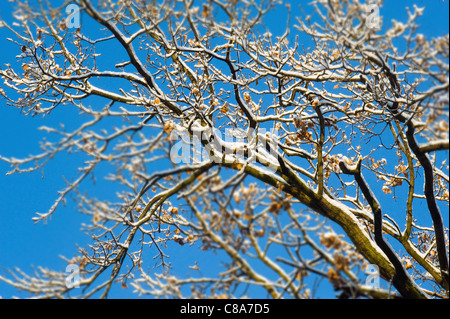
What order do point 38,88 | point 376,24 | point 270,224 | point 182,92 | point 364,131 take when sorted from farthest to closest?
point 38,88, point 364,131, point 182,92, point 376,24, point 270,224

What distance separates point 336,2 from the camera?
5844mm

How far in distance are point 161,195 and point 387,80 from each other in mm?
4084

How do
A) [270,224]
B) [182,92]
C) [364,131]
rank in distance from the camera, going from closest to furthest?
[270,224] → [182,92] → [364,131]

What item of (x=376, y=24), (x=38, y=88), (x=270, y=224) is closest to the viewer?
(x=270, y=224)

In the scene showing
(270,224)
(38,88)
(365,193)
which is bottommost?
(270,224)

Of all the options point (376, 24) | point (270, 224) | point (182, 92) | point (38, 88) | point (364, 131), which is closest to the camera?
point (270, 224)

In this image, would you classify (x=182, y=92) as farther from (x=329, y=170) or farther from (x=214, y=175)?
(x=329, y=170)

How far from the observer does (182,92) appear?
7.16 meters

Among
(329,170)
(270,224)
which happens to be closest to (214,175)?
(270,224)

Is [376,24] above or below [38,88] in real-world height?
below

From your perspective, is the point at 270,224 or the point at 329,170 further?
the point at 329,170
